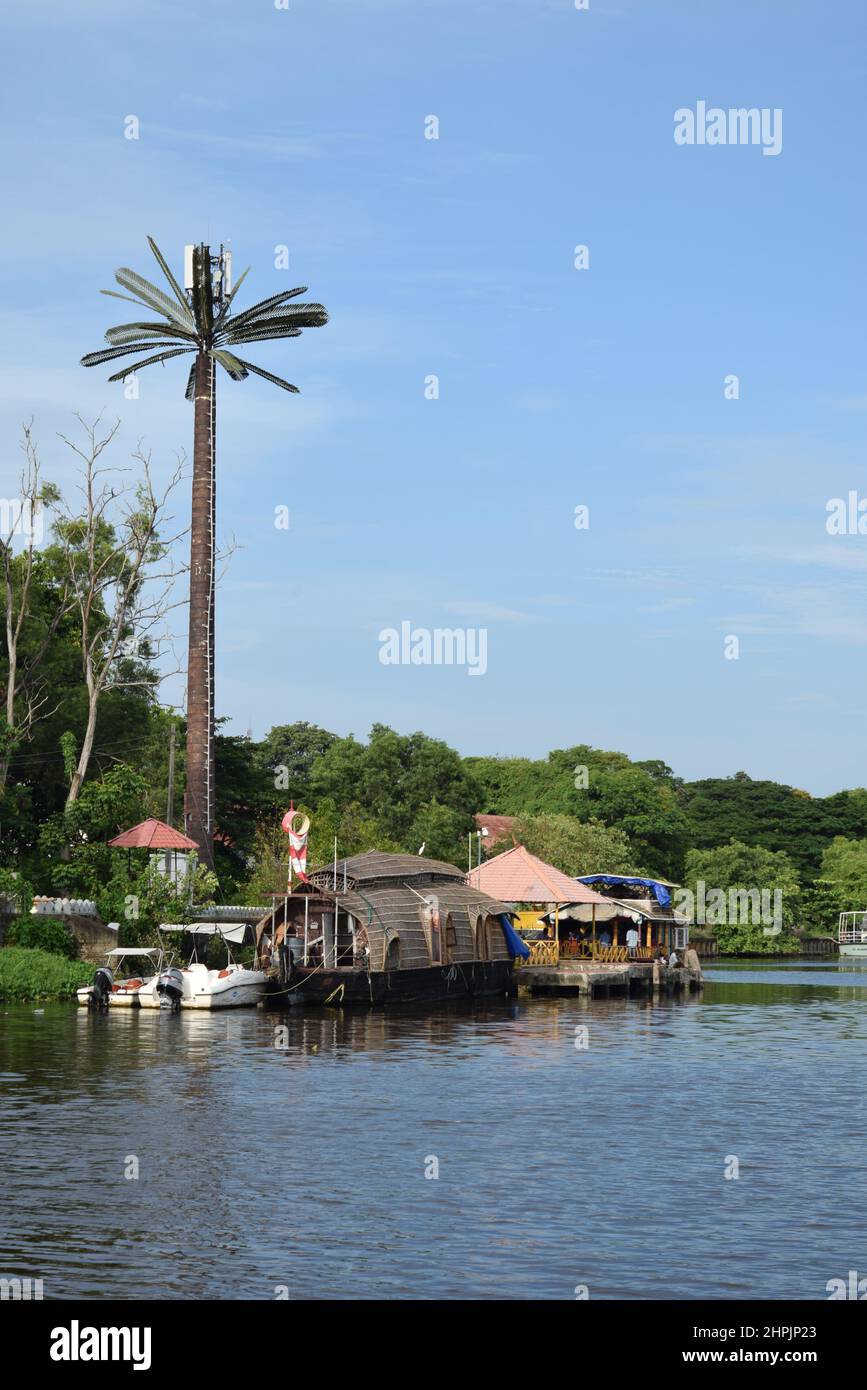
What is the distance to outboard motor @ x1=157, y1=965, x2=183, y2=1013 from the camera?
50219mm

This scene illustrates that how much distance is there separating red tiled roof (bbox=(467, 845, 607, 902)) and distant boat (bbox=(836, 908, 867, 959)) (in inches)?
2633

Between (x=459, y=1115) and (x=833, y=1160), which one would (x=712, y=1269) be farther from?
(x=459, y=1115)

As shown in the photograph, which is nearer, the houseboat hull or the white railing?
the houseboat hull

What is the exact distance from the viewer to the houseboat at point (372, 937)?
52.3m

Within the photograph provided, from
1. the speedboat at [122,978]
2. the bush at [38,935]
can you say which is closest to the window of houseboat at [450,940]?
the speedboat at [122,978]

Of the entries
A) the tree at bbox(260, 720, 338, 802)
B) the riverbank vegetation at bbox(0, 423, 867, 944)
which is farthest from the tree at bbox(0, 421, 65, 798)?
the tree at bbox(260, 720, 338, 802)

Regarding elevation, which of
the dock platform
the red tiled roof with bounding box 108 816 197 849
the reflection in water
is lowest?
the dock platform

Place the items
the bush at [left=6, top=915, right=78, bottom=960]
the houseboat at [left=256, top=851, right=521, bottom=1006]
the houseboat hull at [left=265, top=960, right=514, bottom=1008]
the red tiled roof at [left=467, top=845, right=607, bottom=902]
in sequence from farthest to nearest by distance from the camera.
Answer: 1. the red tiled roof at [left=467, top=845, right=607, bottom=902]
2. the bush at [left=6, top=915, right=78, bottom=960]
3. the houseboat at [left=256, top=851, right=521, bottom=1006]
4. the houseboat hull at [left=265, top=960, right=514, bottom=1008]

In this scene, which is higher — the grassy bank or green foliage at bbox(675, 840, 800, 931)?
green foliage at bbox(675, 840, 800, 931)

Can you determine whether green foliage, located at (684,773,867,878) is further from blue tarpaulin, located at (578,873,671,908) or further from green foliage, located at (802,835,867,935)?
blue tarpaulin, located at (578,873,671,908)

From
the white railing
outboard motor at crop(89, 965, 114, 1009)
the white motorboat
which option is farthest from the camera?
the white railing
